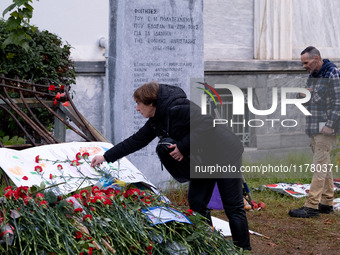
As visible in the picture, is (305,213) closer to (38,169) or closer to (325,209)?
(325,209)

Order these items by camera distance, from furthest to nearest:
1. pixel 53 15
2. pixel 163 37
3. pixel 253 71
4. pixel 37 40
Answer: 1. pixel 253 71
2. pixel 53 15
3. pixel 163 37
4. pixel 37 40

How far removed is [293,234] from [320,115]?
4.08 feet

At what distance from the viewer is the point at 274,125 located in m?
9.87

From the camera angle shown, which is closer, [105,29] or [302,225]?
[302,225]

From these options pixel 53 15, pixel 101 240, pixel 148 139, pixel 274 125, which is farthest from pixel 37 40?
pixel 274 125

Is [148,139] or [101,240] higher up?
[148,139]

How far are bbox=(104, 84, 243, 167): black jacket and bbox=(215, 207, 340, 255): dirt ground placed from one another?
113cm

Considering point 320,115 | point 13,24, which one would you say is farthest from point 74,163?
point 320,115

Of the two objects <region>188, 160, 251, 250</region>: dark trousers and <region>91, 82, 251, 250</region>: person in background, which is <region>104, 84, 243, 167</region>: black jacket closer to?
<region>91, 82, 251, 250</region>: person in background

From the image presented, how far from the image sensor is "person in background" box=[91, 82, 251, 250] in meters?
4.19

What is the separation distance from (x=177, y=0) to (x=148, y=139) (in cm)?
291

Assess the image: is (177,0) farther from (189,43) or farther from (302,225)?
(302,225)

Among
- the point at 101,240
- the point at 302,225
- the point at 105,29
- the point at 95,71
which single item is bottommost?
the point at 302,225

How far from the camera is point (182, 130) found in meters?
4.24
